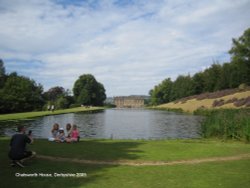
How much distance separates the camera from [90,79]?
12862cm

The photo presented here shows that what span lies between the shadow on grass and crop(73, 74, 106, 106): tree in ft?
347

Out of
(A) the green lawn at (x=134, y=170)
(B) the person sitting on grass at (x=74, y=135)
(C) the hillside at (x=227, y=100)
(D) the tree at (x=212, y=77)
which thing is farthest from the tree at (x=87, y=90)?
(A) the green lawn at (x=134, y=170)

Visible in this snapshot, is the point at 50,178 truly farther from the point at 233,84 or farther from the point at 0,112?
the point at 233,84

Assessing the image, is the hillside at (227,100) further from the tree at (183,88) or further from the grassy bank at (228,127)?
the grassy bank at (228,127)

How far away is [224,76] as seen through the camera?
9012cm

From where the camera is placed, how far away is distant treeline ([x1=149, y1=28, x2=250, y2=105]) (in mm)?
83188

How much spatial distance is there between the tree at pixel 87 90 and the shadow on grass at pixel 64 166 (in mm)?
→ 105651

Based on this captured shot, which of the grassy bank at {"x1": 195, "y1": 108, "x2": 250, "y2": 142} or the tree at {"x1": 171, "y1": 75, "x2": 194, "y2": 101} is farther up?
the tree at {"x1": 171, "y1": 75, "x2": 194, "y2": 101}

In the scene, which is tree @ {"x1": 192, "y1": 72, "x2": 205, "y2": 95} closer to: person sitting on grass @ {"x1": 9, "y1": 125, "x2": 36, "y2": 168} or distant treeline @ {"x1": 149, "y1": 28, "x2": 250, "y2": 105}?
distant treeline @ {"x1": 149, "y1": 28, "x2": 250, "y2": 105}

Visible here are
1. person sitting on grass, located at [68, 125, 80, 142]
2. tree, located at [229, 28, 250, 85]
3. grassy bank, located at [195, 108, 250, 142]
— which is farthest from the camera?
tree, located at [229, 28, 250, 85]

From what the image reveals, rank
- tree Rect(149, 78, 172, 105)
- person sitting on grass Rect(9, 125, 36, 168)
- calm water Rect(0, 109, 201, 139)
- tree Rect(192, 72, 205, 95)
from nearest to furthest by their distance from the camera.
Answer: person sitting on grass Rect(9, 125, 36, 168) < calm water Rect(0, 109, 201, 139) < tree Rect(192, 72, 205, 95) < tree Rect(149, 78, 172, 105)

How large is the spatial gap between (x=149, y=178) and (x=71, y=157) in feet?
14.0

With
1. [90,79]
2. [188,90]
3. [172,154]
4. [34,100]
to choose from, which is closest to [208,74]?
[188,90]

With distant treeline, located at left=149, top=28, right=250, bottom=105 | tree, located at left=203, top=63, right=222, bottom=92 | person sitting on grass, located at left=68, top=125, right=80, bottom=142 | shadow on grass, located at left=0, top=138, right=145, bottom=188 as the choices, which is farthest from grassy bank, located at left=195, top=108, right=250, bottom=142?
tree, located at left=203, top=63, right=222, bottom=92
